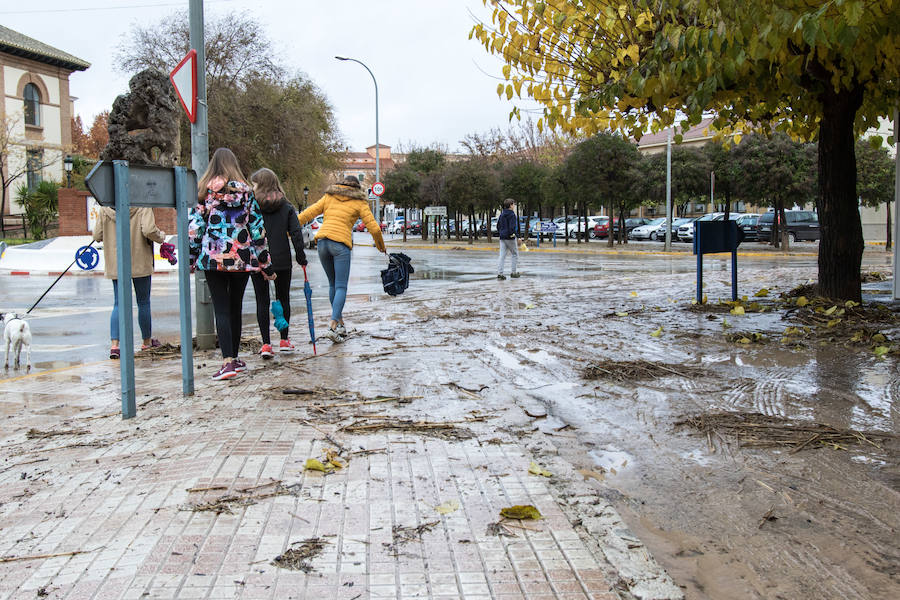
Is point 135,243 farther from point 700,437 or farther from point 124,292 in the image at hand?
point 700,437

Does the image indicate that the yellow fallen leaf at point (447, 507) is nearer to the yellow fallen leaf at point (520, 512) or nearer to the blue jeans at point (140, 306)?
the yellow fallen leaf at point (520, 512)

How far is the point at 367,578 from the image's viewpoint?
2.74 metres

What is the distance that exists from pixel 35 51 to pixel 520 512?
49.9m

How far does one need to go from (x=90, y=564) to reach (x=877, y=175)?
34249 mm

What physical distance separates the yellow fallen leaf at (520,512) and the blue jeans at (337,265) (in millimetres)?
5081

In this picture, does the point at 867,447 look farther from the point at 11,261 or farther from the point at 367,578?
the point at 11,261

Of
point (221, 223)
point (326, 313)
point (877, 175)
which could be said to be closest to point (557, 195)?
point (877, 175)

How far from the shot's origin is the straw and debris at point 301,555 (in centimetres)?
281

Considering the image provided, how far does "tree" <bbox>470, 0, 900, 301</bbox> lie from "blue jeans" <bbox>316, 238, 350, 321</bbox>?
243 cm

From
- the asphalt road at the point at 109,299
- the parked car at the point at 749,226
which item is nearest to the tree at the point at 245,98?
the asphalt road at the point at 109,299

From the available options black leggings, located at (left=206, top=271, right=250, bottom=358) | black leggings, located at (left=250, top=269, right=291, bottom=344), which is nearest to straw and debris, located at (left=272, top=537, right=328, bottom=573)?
black leggings, located at (left=206, top=271, right=250, bottom=358)

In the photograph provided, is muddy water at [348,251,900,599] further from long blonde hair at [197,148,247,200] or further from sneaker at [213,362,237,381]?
long blonde hair at [197,148,247,200]

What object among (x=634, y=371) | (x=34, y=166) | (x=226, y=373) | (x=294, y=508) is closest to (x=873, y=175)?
(x=634, y=371)

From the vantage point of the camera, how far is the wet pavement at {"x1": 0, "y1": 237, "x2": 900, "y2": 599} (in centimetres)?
280
